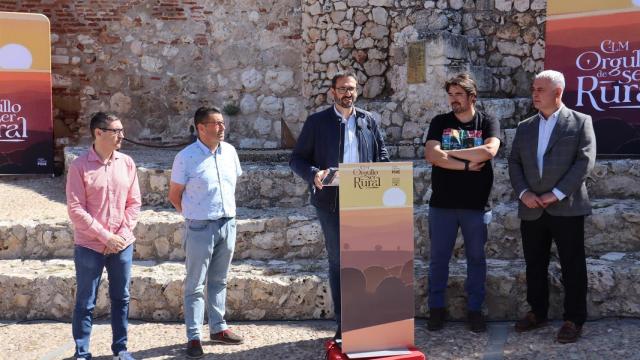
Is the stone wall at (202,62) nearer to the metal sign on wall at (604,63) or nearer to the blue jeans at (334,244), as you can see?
the metal sign on wall at (604,63)

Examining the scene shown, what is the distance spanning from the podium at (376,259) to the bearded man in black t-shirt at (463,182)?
546 mm

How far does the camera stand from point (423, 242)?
5613mm

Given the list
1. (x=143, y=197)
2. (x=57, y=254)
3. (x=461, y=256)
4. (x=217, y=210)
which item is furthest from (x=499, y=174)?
(x=57, y=254)

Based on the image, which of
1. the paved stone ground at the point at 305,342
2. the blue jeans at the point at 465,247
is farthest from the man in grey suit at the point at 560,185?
the blue jeans at the point at 465,247

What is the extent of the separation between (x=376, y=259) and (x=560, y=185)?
1.37 meters

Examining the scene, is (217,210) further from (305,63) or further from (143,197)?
(305,63)

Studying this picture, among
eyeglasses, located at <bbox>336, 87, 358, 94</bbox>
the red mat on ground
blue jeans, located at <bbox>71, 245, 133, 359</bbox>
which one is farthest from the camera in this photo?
eyeglasses, located at <bbox>336, 87, 358, 94</bbox>

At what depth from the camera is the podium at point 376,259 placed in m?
3.96


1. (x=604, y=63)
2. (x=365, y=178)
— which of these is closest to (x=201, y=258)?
(x=365, y=178)

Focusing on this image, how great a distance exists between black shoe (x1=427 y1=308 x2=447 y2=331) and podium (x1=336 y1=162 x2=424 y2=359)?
63cm

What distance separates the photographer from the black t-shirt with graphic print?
4.43m

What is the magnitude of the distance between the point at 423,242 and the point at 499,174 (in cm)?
105

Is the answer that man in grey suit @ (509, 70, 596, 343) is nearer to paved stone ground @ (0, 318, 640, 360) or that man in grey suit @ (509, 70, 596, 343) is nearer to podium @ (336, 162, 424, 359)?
paved stone ground @ (0, 318, 640, 360)

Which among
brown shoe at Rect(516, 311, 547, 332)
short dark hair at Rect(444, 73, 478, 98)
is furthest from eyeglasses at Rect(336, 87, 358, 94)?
brown shoe at Rect(516, 311, 547, 332)
